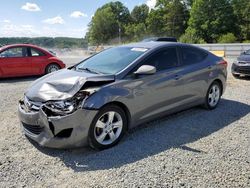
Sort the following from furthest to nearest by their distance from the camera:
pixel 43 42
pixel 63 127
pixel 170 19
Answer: pixel 170 19 → pixel 43 42 → pixel 63 127

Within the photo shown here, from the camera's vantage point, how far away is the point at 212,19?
206ft

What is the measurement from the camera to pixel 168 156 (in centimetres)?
419

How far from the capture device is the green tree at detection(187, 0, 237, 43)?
60312 millimetres

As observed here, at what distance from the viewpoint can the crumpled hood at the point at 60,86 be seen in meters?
4.27

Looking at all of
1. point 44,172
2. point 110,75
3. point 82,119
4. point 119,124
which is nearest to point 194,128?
point 119,124

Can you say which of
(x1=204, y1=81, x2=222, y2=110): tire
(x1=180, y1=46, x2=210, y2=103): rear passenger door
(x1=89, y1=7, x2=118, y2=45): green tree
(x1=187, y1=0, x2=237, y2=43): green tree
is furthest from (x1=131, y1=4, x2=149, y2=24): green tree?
(x1=180, y1=46, x2=210, y2=103): rear passenger door

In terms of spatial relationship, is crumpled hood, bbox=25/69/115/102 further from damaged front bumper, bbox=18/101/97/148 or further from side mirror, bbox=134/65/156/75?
side mirror, bbox=134/65/156/75

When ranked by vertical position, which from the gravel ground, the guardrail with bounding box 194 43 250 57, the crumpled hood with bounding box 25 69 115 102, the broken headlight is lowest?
the gravel ground

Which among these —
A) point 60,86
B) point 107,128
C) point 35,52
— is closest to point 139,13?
point 35,52

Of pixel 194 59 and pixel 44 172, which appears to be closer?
pixel 44 172

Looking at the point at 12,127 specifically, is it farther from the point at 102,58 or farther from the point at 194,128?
the point at 194,128

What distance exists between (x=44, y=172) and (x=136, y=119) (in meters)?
1.71

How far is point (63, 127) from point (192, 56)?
10.9 feet

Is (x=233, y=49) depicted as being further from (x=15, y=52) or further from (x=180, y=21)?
(x=180, y=21)
